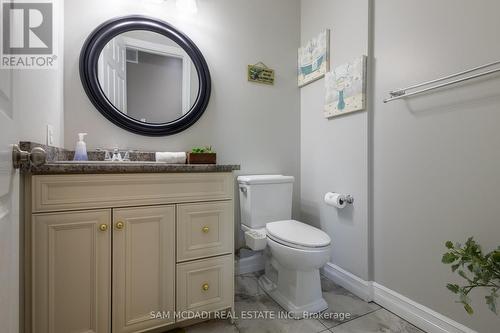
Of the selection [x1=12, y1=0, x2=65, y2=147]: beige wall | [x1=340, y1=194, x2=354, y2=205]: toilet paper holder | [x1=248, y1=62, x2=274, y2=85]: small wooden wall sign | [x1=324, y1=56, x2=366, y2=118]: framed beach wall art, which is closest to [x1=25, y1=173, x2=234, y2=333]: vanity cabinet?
[x1=12, y1=0, x2=65, y2=147]: beige wall

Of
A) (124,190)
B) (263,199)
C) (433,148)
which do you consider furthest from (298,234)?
(124,190)

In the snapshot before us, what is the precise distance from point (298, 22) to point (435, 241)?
2.03 meters

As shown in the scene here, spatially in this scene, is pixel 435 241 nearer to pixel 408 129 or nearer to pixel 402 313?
pixel 402 313

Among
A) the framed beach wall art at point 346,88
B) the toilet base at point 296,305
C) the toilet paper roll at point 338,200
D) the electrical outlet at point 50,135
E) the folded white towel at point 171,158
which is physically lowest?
the toilet base at point 296,305

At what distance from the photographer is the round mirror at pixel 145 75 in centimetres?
154

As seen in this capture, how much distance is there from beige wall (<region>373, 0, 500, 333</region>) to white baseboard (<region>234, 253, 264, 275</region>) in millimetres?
871

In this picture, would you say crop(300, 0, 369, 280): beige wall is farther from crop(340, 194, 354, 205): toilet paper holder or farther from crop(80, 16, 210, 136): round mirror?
crop(80, 16, 210, 136): round mirror

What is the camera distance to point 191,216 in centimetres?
125

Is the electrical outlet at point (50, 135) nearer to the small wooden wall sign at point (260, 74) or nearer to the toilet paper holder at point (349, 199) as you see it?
the small wooden wall sign at point (260, 74)

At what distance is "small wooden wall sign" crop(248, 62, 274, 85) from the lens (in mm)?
2027

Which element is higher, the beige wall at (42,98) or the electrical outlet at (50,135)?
the beige wall at (42,98)

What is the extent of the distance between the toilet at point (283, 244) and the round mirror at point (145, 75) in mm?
706

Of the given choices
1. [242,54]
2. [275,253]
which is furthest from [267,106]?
[275,253]

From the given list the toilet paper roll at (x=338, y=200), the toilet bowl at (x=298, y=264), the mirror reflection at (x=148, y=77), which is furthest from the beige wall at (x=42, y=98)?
the toilet paper roll at (x=338, y=200)
